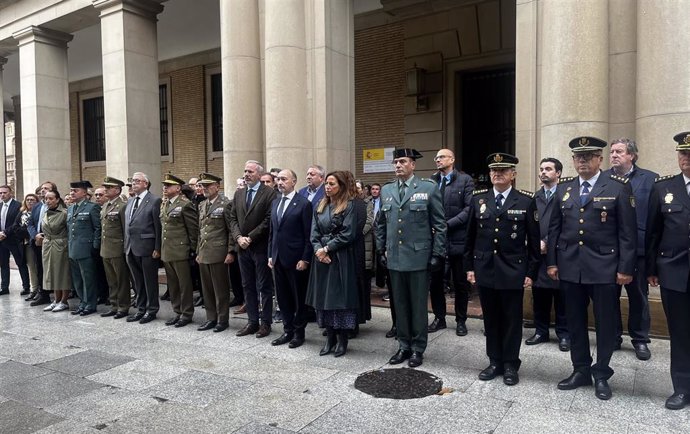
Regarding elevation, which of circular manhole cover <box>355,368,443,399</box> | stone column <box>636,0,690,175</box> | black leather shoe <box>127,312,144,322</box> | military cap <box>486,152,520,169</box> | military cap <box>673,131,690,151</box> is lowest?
black leather shoe <box>127,312,144,322</box>

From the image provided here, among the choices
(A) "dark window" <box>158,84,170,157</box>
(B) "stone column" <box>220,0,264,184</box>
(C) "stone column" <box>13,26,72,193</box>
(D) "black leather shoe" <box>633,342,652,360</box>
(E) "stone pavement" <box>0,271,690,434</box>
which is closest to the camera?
(E) "stone pavement" <box>0,271,690,434</box>

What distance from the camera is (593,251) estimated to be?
14.1 feet

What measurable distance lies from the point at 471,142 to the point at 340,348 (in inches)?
339

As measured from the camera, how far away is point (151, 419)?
4.06 meters

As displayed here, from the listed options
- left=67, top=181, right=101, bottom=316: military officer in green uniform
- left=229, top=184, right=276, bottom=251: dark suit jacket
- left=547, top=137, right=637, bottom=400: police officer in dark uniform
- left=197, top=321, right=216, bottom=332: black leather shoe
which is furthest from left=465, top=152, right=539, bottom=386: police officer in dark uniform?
left=67, top=181, right=101, bottom=316: military officer in green uniform

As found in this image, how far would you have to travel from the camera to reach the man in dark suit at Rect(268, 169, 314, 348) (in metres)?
5.95

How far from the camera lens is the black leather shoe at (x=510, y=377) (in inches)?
180

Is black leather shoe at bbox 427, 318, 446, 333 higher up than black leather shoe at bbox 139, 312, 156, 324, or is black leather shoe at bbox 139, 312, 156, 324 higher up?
black leather shoe at bbox 427, 318, 446, 333

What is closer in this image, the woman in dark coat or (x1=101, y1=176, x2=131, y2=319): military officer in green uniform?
the woman in dark coat

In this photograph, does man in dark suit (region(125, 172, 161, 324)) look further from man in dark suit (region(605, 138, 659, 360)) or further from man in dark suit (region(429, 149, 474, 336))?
man in dark suit (region(605, 138, 659, 360))

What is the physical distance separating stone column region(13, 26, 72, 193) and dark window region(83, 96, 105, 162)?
23.9 ft

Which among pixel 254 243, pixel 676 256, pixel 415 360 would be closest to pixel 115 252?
pixel 254 243

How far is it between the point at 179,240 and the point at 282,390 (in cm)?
326

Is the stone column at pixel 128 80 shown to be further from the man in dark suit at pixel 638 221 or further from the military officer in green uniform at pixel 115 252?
the man in dark suit at pixel 638 221
